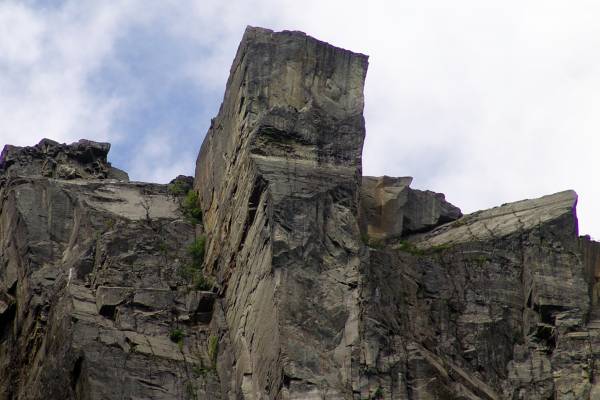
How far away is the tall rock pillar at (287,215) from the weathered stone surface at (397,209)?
361 centimetres

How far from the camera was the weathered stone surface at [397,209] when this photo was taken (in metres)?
58.9

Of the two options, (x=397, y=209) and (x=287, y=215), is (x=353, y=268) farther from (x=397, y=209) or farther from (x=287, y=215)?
(x=397, y=209)

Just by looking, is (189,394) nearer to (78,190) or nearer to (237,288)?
(237,288)

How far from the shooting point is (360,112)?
186 feet

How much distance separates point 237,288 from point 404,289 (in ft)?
14.5

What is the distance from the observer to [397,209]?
5925 centimetres

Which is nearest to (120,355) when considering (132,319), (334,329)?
(132,319)

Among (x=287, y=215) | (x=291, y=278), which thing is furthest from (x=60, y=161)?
(x=291, y=278)

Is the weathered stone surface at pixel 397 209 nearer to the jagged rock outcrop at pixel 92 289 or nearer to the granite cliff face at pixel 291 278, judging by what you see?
the granite cliff face at pixel 291 278

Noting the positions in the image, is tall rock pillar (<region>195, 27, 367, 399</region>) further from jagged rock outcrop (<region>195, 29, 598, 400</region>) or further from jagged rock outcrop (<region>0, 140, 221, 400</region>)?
jagged rock outcrop (<region>0, 140, 221, 400</region>)

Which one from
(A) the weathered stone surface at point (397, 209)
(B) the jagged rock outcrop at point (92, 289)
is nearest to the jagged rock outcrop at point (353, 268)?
(A) the weathered stone surface at point (397, 209)

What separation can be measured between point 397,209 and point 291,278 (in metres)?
8.18

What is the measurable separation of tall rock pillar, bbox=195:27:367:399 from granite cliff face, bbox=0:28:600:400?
0.19ft

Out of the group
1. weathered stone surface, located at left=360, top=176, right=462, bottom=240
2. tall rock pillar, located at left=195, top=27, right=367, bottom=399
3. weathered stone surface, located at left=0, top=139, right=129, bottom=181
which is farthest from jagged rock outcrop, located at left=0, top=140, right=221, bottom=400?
weathered stone surface, located at left=360, top=176, right=462, bottom=240
